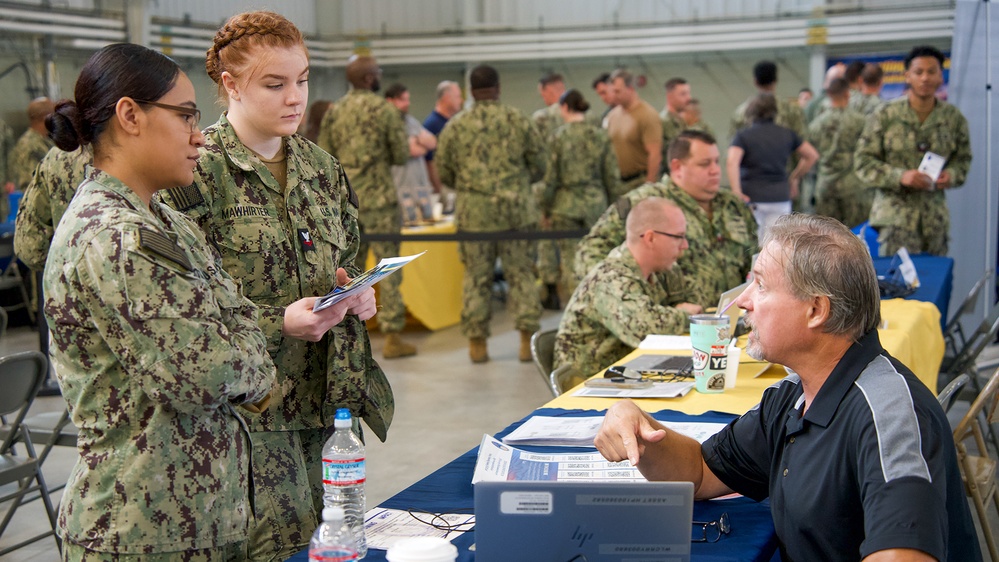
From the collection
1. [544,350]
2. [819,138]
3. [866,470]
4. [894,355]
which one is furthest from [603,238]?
[819,138]

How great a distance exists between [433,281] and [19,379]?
495 centimetres

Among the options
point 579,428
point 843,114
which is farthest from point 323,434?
point 843,114

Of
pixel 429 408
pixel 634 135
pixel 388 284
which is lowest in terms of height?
pixel 429 408

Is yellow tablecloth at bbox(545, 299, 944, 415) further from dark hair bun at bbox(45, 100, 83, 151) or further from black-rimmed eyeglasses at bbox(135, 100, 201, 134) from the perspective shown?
dark hair bun at bbox(45, 100, 83, 151)

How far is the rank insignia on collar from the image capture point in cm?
234

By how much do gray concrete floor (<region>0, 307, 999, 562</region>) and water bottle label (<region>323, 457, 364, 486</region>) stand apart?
2402mm

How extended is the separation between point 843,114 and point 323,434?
306 inches

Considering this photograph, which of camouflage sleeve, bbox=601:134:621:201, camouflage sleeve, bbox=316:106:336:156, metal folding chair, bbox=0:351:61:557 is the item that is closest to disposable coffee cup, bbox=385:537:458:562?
metal folding chair, bbox=0:351:61:557

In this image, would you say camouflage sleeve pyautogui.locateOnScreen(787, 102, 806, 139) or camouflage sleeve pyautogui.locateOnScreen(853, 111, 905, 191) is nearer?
camouflage sleeve pyautogui.locateOnScreen(853, 111, 905, 191)

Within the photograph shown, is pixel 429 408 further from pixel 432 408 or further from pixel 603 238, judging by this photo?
pixel 603 238

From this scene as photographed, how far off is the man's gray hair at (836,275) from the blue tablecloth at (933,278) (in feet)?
9.70

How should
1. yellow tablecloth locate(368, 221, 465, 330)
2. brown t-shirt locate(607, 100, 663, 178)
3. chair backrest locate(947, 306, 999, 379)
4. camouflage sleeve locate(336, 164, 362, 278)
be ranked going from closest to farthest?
camouflage sleeve locate(336, 164, 362, 278) < chair backrest locate(947, 306, 999, 379) < yellow tablecloth locate(368, 221, 465, 330) < brown t-shirt locate(607, 100, 663, 178)

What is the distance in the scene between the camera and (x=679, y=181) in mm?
4828

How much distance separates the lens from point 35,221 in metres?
4.70
